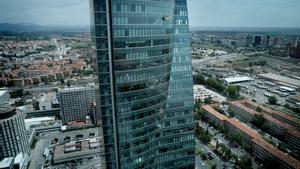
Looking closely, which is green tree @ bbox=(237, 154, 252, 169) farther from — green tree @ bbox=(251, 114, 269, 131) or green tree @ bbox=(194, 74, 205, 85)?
green tree @ bbox=(194, 74, 205, 85)

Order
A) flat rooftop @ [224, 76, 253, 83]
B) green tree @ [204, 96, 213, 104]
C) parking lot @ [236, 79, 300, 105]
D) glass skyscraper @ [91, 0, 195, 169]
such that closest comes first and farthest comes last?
glass skyscraper @ [91, 0, 195, 169] < green tree @ [204, 96, 213, 104] < parking lot @ [236, 79, 300, 105] < flat rooftop @ [224, 76, 253, 83]

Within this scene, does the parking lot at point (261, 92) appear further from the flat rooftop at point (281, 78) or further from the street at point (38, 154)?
the street at point (38, 154)

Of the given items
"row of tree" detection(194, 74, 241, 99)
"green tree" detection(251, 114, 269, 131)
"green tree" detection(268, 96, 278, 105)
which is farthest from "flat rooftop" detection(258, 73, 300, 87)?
"green tree" detection(251, 114, 269, 131)

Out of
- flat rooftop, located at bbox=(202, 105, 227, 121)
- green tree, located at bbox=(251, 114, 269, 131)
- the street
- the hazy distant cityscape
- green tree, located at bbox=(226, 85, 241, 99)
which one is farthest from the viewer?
green tree, located at bbox=(226, 85, 241, 99)

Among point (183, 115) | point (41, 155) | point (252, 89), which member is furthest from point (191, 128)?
point (252, 89)

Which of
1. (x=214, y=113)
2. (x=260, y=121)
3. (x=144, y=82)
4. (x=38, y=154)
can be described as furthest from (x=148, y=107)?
(x=260, y=121)

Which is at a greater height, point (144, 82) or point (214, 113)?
point (144, 82)

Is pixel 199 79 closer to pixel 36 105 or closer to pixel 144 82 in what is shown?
A: pixel 36 105

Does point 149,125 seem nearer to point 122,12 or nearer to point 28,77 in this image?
point 122,12
